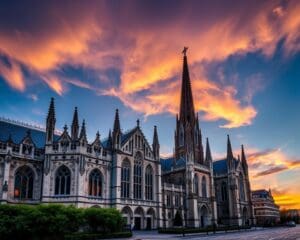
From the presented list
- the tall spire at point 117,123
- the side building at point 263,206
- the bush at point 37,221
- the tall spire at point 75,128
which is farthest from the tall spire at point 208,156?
the side building at point 263,206

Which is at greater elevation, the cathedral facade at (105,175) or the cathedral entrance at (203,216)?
the cathedral facade at (105,175)

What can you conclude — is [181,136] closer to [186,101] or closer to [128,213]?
[186,101]

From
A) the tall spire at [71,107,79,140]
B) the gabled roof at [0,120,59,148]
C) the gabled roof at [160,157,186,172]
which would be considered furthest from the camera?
the gabled roof at [160,157,186,172]

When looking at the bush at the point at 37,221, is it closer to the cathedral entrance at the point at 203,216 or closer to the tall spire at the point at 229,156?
the cathedral entrance at the point at 203,216

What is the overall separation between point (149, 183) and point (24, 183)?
85.3ft

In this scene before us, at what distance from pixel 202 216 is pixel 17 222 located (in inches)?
2434

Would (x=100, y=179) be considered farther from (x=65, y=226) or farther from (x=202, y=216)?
(x=202, y=216)

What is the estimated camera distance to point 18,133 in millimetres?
58344

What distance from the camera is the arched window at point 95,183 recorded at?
57.0 meters

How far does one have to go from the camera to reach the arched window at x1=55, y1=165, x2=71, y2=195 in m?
53.6

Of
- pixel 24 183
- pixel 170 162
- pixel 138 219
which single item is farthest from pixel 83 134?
pixel 170 162

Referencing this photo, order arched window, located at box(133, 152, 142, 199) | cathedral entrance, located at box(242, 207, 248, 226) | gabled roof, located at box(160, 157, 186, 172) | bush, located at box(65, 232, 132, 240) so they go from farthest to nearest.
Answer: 1. cathedral entrance, located at box(242, 207, 248, 226)
2. gabled roof, located at box(160, 157, 186, 172)
3. arched window, located at box(133, 152, 142, 199)
4. bush, located at box(65, 232, 132, 240)

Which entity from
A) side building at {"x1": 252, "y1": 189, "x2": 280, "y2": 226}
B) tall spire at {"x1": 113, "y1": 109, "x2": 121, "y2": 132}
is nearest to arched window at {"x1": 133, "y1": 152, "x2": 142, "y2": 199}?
tall spire at {"x1": 113, "y1": 109, "x2": 121, "y2": 132}

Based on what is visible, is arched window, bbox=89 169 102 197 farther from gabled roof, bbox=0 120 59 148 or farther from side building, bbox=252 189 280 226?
side building, bbox=252 189 280 226
